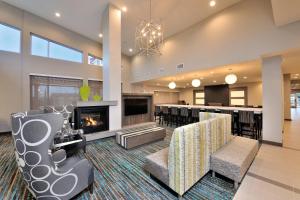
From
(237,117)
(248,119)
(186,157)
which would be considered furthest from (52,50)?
(248,119)

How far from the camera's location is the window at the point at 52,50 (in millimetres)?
5634

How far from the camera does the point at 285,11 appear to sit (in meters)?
2.81

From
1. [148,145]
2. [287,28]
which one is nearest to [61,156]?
[148,145]

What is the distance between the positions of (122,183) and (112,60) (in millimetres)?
3945

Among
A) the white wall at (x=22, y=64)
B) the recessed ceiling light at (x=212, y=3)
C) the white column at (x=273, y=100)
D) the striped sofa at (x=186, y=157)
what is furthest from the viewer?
the white wall at (x=22, y=64)

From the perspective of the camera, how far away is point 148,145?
3797 millimetres

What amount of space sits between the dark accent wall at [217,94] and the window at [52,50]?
28.5 feet

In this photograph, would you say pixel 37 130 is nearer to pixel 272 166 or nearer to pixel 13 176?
pixel 13 176

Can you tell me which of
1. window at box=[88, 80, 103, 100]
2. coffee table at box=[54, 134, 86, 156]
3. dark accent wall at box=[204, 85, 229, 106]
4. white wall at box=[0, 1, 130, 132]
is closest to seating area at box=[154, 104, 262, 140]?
dark accent wall at box=[204, 85, 229, 106]

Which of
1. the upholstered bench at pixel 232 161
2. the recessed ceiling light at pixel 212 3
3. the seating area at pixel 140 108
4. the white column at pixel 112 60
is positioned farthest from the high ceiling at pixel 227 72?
the white column at pixel 112 60

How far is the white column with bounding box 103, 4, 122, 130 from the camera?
4.61 meters

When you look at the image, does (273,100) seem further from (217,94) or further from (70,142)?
(217,94)

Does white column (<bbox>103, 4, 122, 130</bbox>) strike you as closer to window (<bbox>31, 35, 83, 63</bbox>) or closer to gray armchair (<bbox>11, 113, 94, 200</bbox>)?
window (<bbox>31, 35, 83, 63</bbox>)

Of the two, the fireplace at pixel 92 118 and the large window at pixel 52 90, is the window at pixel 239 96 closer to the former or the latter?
the fireplace at pixel 92 118
